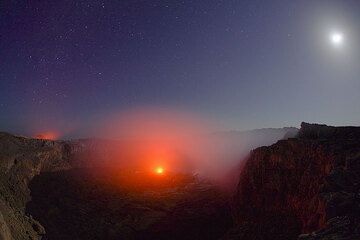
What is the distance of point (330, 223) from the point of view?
51.5 feet

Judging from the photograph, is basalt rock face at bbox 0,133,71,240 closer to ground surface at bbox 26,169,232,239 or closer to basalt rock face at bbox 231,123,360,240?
ground surface at bbox 26,169,232,239

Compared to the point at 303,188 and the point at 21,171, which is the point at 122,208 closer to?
the point at 21,171

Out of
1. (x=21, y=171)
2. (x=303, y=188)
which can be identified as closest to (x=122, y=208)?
(x=21, y=171)

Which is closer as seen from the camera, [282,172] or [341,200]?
[341,200]

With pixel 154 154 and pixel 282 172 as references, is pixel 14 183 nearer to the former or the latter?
pixel 282 172

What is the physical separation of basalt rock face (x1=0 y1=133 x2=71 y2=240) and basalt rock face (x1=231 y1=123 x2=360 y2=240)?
1113 inches

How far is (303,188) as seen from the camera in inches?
A: 1202

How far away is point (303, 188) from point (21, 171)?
56460 mm

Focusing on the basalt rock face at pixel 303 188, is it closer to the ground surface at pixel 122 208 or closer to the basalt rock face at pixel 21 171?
the ground surface at pixel 122 208

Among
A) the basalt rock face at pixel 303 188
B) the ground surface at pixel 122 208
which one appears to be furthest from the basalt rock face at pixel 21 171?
the basalt rock face at pixel 303 188

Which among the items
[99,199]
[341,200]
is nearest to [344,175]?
[341,200]

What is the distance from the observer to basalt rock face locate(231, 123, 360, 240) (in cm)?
1915

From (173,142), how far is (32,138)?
94.5 metres

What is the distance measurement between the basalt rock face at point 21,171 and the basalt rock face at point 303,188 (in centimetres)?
2827
